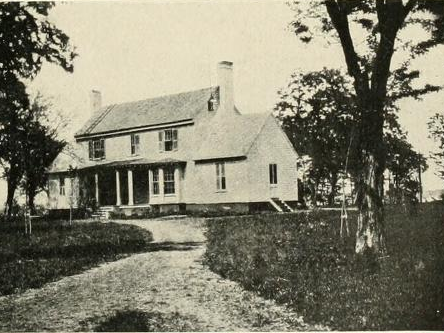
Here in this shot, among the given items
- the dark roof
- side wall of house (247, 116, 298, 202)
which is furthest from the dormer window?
side wall of house (247, 116, 298, 202)

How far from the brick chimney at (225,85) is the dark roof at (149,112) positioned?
0.63 metres

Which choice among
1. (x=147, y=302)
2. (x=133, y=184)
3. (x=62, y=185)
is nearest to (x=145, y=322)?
(x=147, y=302)

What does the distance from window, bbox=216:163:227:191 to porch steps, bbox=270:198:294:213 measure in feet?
7.72

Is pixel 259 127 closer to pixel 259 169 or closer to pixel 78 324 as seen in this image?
pixel 259 169

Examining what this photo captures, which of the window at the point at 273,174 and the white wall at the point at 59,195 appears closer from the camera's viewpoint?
the window at the point at 273,174

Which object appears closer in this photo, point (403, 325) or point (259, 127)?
point (403, 325)

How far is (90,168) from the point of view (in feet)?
93.0

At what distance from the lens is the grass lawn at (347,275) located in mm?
6500

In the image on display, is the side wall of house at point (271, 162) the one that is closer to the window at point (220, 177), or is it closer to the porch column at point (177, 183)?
the window at point (220, 177)

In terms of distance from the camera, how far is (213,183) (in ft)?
82.6

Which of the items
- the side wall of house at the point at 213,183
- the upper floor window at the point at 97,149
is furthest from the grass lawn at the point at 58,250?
the upper floor window at the point at 97,149

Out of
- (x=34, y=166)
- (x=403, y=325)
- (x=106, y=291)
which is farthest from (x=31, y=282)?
(x=34, y=166)

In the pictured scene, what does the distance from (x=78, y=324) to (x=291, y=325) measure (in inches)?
105

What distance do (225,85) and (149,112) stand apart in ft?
14.9
